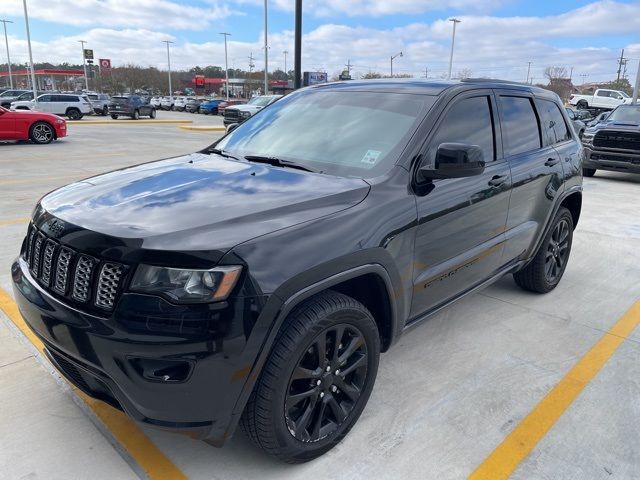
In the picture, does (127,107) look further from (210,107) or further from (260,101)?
(260,101)

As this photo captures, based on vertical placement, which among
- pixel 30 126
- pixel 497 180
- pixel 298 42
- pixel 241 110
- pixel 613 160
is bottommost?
pixel 613 160

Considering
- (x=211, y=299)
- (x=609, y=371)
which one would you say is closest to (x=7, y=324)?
(x=211, y=299)

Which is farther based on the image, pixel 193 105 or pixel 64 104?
pixel 193 105

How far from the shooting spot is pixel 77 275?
2.12m

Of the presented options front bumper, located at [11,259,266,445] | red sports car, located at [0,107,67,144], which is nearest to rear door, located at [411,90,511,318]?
front bumper, located at [11,259,266,445]

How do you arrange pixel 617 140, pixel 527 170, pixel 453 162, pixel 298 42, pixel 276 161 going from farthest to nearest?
1. pixel 298 42
2. pixel 617 140
3. pixel 527 170
4. pixel 276 161
5. pixel 453 162

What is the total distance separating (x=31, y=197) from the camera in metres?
7.85

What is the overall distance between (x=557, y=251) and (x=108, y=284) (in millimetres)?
4091

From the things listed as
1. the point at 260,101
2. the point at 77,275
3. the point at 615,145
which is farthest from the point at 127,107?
the point at 77,275

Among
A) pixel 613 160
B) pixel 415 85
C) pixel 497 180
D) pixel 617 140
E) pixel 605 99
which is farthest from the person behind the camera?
pixel 605 99

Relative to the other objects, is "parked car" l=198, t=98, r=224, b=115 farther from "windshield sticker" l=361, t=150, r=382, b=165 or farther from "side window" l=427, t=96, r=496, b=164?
"windshield sticker" l=361, t=150, r=382, b=165

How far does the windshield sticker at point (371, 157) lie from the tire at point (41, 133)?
15729 millimetres

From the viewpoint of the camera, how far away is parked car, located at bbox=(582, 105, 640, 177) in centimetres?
1109

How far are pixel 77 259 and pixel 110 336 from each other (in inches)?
15.6
